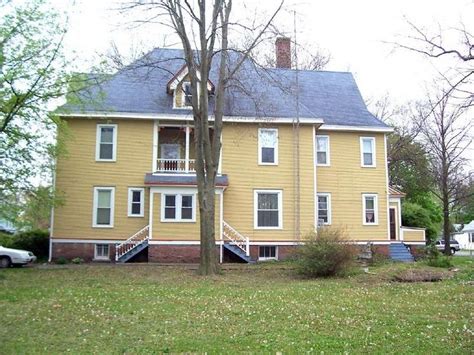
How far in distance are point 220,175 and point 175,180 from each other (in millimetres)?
2296

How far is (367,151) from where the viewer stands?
2672cm

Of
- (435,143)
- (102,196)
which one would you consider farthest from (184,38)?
(435,143)

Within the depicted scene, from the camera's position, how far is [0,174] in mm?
17359

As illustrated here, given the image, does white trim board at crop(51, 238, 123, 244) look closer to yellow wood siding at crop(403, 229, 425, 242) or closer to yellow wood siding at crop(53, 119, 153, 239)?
yellow wood siding at crop(53, 119, 153, 239)

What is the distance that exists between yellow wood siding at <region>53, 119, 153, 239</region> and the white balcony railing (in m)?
0.74

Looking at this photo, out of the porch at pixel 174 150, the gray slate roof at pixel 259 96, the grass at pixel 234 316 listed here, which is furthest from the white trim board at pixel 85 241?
the grass at pixel 234 316

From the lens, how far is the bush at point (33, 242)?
25.3m

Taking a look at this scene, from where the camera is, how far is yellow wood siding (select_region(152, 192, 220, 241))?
23359mm

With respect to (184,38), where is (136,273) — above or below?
below

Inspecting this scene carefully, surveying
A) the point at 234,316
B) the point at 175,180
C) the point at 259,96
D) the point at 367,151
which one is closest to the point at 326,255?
the point at 234,316

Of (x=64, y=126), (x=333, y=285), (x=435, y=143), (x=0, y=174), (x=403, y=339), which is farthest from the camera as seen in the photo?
(x=435, y=143)

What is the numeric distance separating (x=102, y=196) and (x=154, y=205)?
2845 millimetres

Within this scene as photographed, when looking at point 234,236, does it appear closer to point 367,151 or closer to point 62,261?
point 62,261

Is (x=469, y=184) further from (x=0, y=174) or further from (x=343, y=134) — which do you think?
(x=0, y=174)
